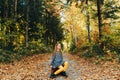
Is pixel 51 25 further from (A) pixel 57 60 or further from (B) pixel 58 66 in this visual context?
(B) pixel 58 66

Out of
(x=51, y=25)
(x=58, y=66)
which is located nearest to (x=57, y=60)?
(x=58, y=66)

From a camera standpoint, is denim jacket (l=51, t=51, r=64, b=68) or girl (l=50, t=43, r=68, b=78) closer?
girl (l=50, t=43, r=68, b=78)

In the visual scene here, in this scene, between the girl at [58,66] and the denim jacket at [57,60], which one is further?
the denim jacket at [57,60]

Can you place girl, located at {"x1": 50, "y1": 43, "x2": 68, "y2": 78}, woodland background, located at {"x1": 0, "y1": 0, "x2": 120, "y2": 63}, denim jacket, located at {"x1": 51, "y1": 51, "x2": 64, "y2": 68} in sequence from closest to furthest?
girl, located at {"x1": 50, "y1": 43, "x2": 68, "y2": 78}, denim jacket, located at {"x1": 51, "y1": 51, "x2": 64, "y2": 68}, woodland background, located at {"x1": 0, "y1": 0, "x2": 120, "y2": 63}

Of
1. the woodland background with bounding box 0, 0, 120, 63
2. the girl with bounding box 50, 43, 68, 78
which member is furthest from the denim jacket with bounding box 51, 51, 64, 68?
the woodland background with bounding box 0, 0, 120, 63

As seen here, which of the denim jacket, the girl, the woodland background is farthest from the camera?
the woodland background

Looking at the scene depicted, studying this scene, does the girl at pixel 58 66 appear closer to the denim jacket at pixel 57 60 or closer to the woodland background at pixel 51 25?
the denim jacket at pixel 57 60

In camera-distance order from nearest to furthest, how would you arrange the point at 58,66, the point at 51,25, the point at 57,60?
the point at 58,66
the point at 57,60
the point at 51,25

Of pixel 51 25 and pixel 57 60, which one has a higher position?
pixel 57 60

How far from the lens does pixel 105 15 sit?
22.8 m

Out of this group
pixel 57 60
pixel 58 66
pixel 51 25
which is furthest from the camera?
pixel 51 25

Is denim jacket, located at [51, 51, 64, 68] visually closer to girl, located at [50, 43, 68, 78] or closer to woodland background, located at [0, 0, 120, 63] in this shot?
girl, located at [50, 43, 68, 78]

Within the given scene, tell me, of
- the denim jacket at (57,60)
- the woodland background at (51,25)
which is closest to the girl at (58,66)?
the denim jacket at (57,60)

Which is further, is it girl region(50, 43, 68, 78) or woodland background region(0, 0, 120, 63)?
woodland background region(0, 0, 120, 63)
